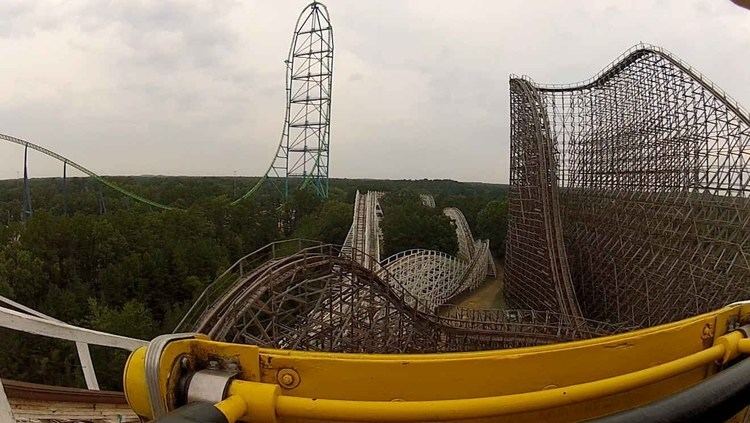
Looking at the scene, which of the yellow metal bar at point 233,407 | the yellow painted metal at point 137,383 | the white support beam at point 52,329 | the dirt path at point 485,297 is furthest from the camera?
the dirt path at point 485,297

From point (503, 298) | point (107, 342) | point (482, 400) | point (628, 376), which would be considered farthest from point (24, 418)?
point (503, 298)

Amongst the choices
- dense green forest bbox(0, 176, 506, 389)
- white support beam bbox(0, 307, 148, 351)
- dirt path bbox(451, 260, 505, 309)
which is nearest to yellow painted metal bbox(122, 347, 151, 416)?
white support beam bbox(0, 307, 148, 351)

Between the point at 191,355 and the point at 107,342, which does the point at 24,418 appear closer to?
the point at 107,342

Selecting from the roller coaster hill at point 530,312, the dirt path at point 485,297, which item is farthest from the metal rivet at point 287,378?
the dirt path at point 485,297

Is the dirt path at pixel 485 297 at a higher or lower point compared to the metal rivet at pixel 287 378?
lower

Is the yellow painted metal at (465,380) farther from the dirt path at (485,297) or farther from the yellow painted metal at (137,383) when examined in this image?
the dirt path at (485,297)

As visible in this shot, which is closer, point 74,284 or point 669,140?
point 669,140

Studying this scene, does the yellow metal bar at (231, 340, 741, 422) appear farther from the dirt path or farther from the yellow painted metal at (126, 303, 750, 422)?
the dirt path
